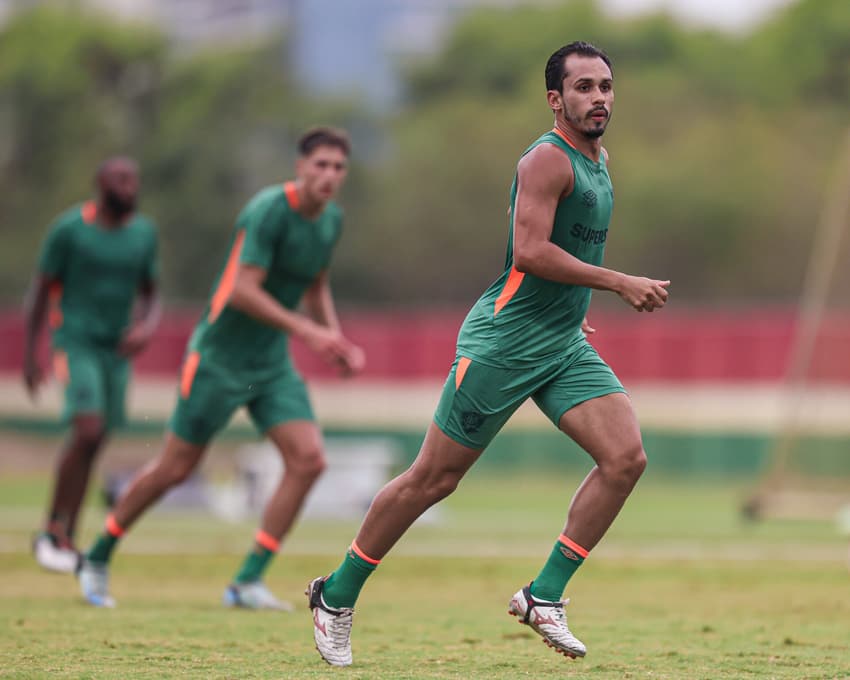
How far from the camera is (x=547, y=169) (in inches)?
264

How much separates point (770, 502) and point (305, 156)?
9.92m

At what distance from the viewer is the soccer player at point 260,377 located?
9.38 meters

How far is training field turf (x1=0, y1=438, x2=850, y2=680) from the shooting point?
6992mm

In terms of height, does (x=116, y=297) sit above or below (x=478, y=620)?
above

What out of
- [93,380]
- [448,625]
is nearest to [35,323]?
[93,380]

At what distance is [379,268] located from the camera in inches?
2016

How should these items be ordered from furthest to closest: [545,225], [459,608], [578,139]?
[459,608] < [578,139] < [545,225]

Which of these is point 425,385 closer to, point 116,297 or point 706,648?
point 116,297

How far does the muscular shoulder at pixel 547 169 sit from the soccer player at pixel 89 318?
16.4ft

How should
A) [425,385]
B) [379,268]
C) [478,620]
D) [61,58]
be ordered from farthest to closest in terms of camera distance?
[61,58], [379,268], [425,385], [478,620]

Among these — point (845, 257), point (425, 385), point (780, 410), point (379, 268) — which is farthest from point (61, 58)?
point (845, 257)

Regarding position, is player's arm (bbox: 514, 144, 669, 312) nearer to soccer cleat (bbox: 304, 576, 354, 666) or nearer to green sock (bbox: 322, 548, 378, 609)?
green sock (bbox: 322, 548, 378, 609)

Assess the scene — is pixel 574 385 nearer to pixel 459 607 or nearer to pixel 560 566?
pixel 560 566

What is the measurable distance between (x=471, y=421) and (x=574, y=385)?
462 mm
